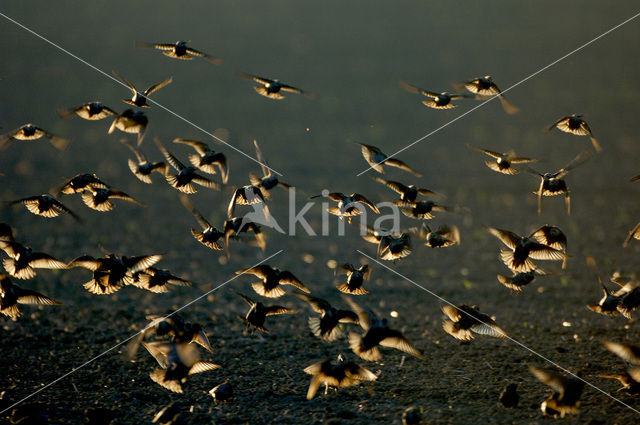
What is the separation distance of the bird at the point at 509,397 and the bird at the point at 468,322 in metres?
0.57

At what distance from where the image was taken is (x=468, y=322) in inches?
199

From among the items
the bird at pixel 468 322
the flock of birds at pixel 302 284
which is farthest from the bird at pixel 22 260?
the bird at pixel 468 322

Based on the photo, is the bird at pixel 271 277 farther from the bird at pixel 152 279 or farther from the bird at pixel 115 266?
the bird at pixel 115 266

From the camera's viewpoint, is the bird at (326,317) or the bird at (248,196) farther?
the bird at (248,196)

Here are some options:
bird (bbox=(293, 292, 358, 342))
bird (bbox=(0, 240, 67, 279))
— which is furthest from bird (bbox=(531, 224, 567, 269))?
bird (bbox=(0, 240, 67, 279))

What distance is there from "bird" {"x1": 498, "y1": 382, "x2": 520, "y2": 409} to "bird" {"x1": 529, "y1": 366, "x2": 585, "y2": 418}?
29 centimetres

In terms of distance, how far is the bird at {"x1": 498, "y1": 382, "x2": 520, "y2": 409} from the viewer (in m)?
4.50

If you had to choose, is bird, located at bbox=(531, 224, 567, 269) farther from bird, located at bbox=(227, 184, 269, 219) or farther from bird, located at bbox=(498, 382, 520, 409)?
bird, located at bbox=(227, 184, 269, 219)

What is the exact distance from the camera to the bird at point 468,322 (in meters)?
5.03

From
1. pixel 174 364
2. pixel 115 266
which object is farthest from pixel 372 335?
pixel 115 266

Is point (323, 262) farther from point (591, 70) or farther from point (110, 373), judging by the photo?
point (591, 70)

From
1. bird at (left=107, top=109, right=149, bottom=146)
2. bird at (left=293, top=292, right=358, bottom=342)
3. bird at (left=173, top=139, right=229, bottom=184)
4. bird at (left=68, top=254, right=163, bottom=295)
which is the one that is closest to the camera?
bird at (left=293, top=292, right=358, bottom=342)

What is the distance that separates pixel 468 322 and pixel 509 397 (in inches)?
29.5

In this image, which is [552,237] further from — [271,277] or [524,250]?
[271,277]
